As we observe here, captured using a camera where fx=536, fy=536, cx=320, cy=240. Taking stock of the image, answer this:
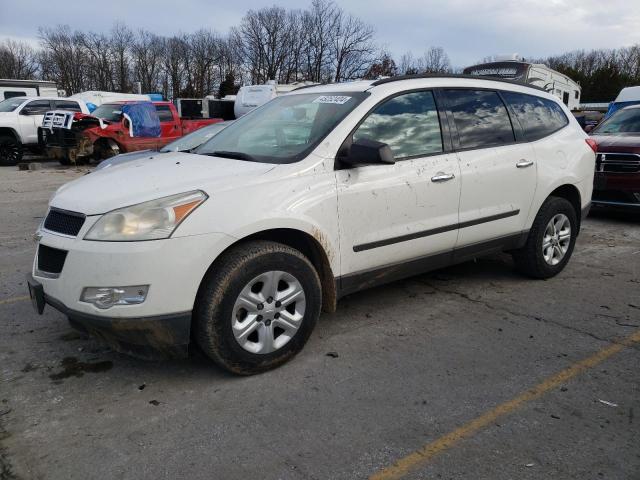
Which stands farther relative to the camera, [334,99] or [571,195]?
[571,195]

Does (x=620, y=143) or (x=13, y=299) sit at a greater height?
(x=620, y=143)

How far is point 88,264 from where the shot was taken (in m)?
2.80

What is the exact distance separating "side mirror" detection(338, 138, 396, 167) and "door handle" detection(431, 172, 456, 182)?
64 cm

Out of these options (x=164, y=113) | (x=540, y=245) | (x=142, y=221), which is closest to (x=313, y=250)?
(x=142, y=221)

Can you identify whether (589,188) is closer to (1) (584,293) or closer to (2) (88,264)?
(1) (584,293)

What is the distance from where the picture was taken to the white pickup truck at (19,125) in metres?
16.1

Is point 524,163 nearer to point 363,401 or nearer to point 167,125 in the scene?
point 363,401

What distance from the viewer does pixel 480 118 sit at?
439cm

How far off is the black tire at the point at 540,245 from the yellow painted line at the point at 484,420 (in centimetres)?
131

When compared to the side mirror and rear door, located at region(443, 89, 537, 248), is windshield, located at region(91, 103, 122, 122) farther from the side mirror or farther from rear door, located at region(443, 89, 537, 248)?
the side mirror

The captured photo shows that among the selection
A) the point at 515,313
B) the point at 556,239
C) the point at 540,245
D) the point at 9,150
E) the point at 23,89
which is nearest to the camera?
the point at 515,313

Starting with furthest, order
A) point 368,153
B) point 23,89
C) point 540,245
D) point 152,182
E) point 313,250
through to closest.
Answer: point 23,89 → point 540,245 → point 313,250 → point 368,153 → point 152,182

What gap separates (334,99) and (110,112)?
14.3m

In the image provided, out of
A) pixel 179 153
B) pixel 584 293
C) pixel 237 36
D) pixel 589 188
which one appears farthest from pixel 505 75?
pixel 237 36
